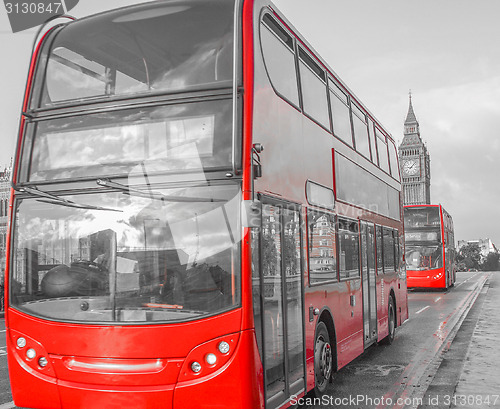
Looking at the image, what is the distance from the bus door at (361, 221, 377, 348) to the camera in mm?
8727

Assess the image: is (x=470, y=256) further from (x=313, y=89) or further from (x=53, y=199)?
(x=53, y=199)

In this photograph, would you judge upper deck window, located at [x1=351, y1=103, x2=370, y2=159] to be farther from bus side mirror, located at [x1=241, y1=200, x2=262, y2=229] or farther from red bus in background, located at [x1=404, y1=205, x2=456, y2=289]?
red bus in background, located at [x1=404, y1=205, x2=456, y2=289]

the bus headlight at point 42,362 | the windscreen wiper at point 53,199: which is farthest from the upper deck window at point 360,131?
the bus headlight at point 42,362

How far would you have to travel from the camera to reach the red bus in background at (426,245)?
24.8 meters

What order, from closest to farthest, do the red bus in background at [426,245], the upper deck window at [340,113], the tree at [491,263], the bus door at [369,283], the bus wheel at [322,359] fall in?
the bus wheel at [322,359], the upper deck window at [340,113], the bus door at [369,283], the red bus in background at [426,245], the tree at [491,263]

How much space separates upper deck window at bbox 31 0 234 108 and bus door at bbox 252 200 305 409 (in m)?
1.34

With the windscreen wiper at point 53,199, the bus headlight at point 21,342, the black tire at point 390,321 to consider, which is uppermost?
the windscreen wiper at point 53,199

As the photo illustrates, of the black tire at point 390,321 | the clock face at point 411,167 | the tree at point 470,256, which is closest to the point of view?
the black tire at point 390,321

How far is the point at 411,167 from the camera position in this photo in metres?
162

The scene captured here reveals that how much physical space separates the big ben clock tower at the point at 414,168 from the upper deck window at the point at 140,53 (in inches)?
6174

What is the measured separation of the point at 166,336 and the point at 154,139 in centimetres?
158

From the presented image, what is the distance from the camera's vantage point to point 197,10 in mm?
5168

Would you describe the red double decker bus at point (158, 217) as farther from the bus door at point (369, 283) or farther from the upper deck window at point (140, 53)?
the bus door at point (369, 283)

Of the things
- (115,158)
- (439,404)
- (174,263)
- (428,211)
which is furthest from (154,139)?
(428,211)
